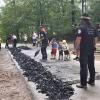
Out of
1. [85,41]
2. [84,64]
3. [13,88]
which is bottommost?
[13,88]

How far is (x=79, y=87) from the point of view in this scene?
10742mm

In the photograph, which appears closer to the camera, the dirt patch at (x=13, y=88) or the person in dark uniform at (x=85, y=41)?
the person in dark uniform at (x=85, y=41)

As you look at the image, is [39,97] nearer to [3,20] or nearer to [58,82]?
[58,82]

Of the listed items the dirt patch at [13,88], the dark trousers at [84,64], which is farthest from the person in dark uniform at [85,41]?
the dirt patch at [13,88]

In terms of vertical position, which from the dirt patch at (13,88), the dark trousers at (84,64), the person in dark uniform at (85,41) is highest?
the person in dark uniform at (85,41)

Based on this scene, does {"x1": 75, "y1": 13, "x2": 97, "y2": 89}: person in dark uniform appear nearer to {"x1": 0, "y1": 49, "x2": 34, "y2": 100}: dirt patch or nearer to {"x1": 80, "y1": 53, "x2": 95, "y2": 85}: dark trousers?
{"x1": 80, "y1": 53, "x2": 95, "y2": 85}: dark trousers

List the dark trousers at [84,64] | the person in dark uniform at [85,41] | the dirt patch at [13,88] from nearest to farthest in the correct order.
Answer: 1. the person in dark uniform at [85,41]
2. the dark trousers at [84,64]
3. the dirt patch at [13,88]

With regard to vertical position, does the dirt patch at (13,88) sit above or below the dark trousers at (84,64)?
below

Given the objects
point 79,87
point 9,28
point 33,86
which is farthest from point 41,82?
point 9,28

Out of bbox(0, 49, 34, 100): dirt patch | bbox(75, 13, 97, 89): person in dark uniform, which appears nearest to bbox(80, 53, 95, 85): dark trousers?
bbox(75, 13, 97, 89): person in dark uniform

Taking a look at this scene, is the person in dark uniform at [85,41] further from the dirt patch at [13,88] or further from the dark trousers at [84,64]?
the dirt patch at [13,88]

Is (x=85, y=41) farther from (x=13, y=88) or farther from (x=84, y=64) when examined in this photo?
(x=13, y=88)

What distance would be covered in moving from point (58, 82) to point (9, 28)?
5551 cm

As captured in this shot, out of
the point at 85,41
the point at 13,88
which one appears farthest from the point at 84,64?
the point at 13,88
